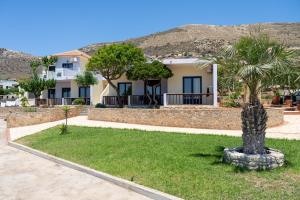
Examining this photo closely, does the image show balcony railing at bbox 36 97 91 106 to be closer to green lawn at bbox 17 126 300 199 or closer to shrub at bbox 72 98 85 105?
shrub at bbox 72 98 85 105

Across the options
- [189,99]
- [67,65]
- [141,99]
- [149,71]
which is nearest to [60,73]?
[67,65]

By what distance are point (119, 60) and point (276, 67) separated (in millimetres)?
19737

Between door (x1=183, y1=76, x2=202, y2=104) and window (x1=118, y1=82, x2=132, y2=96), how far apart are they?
5509 millimetres

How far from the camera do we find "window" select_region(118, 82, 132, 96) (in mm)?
32525

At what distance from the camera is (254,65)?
9.53m

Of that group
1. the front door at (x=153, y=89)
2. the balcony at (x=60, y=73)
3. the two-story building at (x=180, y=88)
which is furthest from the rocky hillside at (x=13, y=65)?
the front door at (x=153, y=89)

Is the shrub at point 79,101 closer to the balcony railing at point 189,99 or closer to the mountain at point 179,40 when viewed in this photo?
the balcony railing at point 189,99

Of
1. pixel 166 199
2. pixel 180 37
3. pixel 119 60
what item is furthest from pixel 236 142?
pixel 180 37

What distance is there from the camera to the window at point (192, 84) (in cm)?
2925

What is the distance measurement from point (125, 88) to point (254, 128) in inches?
932

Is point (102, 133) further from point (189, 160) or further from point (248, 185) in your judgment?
point (248, 185)

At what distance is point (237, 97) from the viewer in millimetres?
26906

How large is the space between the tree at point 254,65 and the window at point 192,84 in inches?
750

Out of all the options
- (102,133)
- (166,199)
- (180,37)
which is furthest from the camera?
(180,37)
